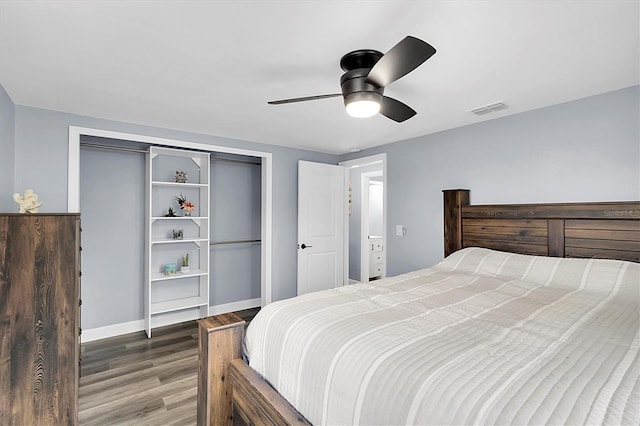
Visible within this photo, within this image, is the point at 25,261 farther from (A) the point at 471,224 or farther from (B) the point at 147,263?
(A) the point at 471,224

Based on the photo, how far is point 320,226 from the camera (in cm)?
443

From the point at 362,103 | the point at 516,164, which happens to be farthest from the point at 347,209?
the point at 362,103

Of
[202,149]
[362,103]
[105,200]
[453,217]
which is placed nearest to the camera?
[362,103]

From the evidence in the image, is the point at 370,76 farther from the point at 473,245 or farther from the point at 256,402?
the point at 473,245

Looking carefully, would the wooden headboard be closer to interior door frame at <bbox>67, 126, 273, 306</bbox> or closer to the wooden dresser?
interior door frame at <bbox>67, 126, 273, 306</bbox>

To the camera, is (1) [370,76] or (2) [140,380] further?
(2) [140,380]

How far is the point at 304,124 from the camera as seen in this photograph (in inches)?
126

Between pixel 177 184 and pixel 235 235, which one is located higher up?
pixel 177 184

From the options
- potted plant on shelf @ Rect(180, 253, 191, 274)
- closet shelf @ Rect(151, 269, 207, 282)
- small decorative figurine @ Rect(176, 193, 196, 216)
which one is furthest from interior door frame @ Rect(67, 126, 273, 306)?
potted plant on shelf @ Rect(180, 253, 191, 274)

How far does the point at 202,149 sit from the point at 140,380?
95.5 inches

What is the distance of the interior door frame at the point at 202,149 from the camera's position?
9.20 feet

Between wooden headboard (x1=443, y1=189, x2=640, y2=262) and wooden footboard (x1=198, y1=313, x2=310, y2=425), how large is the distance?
8.29 feet

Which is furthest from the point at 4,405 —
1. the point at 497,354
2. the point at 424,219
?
the point at 424,219

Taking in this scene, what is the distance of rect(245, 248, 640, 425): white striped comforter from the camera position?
0.84 metres
